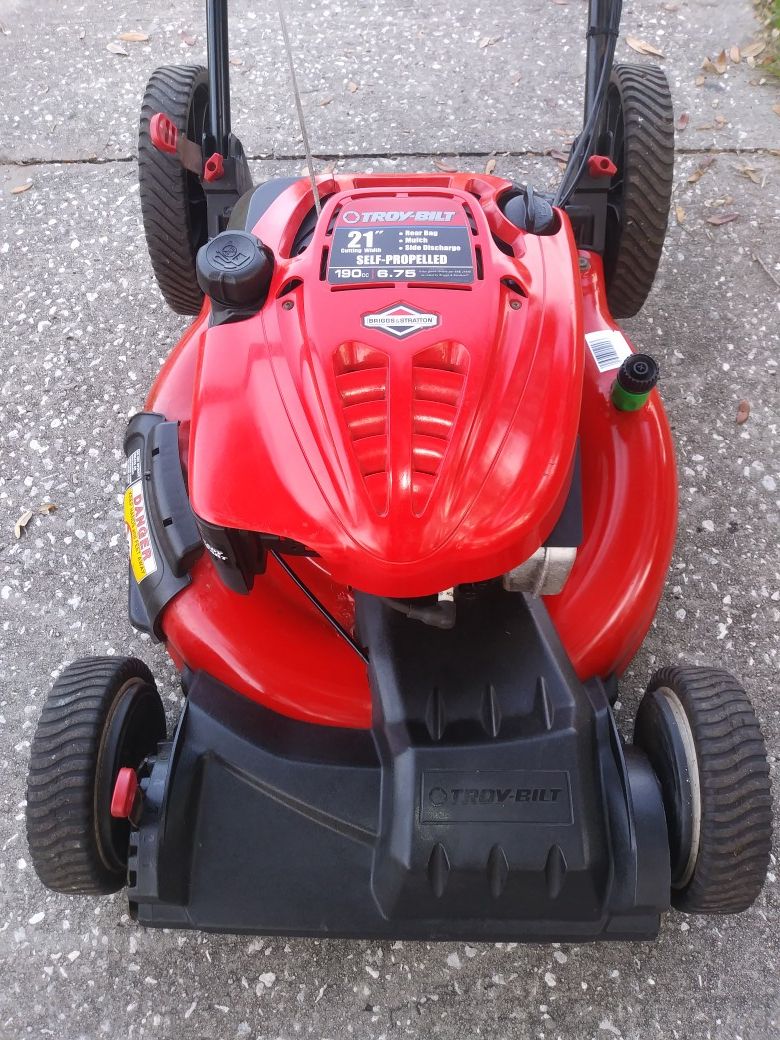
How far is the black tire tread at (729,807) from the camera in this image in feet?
3.31

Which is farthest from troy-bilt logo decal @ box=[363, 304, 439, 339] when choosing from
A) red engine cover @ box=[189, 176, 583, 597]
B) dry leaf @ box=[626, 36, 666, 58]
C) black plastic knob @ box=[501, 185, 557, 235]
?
dry leaf @ box=[626, 36, 666, 58]

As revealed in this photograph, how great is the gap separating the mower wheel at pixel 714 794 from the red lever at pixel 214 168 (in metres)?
1.13

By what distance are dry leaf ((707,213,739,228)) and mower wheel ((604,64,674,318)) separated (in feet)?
1.77

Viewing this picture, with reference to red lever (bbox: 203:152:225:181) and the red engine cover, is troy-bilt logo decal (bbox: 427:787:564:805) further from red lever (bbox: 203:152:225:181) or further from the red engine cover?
red lever (bbox: 203:152:225:181)

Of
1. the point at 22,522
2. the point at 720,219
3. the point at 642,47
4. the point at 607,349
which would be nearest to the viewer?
the point at 607,349

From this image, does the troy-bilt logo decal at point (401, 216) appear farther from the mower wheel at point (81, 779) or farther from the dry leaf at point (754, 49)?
the dry leaf at point (754, 49)

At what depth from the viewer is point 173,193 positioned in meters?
1.58

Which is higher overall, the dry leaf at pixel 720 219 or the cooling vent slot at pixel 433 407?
the cooling vent slot at pixel 433 407

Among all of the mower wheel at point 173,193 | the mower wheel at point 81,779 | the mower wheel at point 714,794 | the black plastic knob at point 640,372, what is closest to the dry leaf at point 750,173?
the black plastic knob at point 640,372

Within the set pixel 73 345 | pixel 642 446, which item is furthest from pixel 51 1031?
pixel 73 345

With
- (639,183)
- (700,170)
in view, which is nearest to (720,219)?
(700,170)

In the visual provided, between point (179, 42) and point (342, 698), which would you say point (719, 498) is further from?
point (179, 42)

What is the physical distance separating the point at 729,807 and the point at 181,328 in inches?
58.9

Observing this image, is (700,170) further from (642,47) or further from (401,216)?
(401,216)
